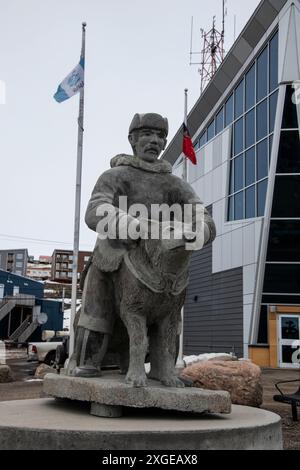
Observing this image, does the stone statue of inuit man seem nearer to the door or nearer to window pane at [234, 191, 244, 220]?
the door

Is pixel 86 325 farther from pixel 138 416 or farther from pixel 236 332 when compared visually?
pixel 236 332

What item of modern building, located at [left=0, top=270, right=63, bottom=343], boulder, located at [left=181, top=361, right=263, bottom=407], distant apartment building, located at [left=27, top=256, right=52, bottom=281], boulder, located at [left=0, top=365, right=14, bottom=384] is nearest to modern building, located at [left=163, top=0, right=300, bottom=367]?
boulder, located at [left=0, top=365, right=14, bottom=384]

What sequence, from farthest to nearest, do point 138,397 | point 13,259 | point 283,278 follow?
point 13,259 → point 283,278 → point 138,397

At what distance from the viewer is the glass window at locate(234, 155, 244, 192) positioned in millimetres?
22531

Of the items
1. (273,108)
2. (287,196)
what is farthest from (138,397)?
(273,108)

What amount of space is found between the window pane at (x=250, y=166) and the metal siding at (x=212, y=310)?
12.8 ft

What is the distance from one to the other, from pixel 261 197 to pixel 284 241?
6.91 ft

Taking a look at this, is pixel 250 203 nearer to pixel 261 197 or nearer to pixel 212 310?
pixel 261 197

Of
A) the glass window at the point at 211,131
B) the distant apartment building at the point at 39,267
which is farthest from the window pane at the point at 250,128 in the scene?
the distant apartment building at the point at 39,267

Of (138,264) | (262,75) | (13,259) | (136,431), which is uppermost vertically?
(262,75)

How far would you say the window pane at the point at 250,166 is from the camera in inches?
847

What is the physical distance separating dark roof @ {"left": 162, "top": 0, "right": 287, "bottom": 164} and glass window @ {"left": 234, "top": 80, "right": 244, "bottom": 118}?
739mm

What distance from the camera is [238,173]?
23.0 metres

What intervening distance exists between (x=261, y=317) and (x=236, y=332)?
76.3 inches
